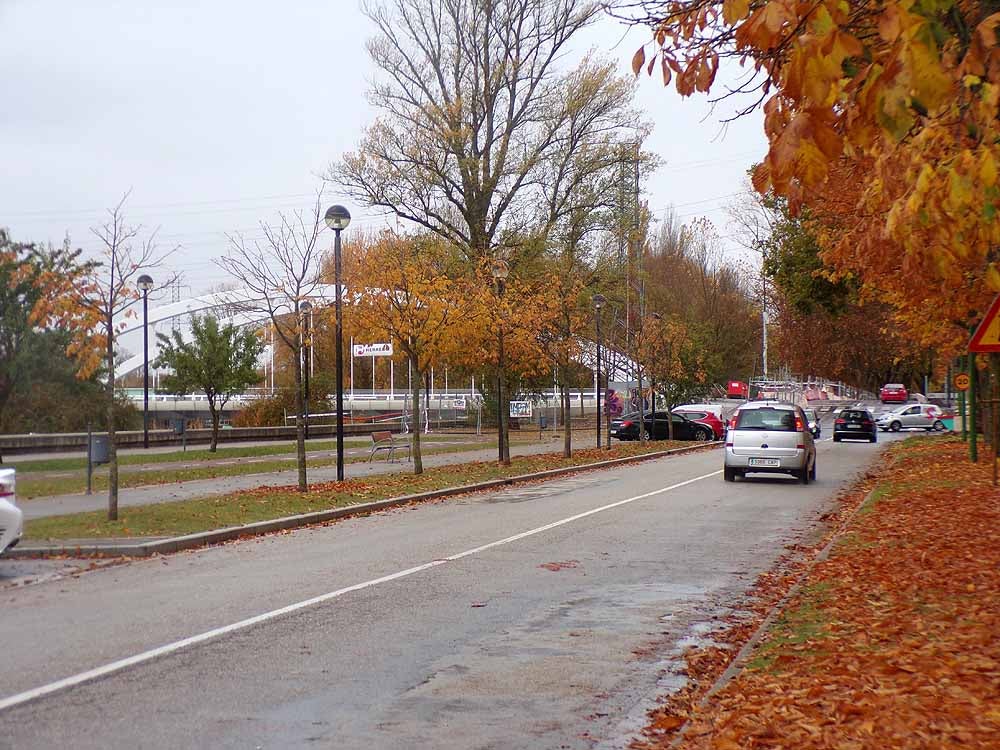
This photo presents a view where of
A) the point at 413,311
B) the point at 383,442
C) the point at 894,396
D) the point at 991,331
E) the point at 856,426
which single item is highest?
the point at 413,311

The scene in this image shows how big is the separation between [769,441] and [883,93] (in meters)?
19.8

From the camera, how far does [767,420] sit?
2395cm

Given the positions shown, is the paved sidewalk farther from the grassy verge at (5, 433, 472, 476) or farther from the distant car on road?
the distant car on road

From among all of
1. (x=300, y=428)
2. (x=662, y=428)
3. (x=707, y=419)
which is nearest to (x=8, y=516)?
(x=300, y=428)

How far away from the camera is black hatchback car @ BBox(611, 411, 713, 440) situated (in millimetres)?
48875

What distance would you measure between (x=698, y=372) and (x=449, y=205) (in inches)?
659

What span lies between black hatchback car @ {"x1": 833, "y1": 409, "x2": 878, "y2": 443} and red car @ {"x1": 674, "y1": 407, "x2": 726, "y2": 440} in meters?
5.37

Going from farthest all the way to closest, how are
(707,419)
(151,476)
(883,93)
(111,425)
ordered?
(707,419) → (151,476) → (111,425) → (883,93)

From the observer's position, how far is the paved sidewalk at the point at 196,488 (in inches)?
742

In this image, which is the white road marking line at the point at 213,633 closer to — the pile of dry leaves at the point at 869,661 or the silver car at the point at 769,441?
the pile of dry leaves at the point at 869,661

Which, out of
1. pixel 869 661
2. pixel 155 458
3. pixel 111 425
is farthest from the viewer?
pixel 155 458

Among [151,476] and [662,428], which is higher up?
[662,428]

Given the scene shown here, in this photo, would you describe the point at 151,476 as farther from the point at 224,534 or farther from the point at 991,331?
the point at 991,331

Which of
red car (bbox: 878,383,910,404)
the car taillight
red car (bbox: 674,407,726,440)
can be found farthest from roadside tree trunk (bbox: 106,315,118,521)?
red car (bbox: 878,383,910,404)
